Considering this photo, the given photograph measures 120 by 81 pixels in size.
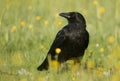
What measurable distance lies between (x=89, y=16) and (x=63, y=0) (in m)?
1.16

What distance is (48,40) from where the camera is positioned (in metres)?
10.3

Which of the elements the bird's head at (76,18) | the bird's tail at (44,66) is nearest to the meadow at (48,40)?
the bird's tail at (44,66)

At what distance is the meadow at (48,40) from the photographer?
7840 millimetres

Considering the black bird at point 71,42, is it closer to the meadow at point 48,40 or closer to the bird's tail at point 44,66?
the bird's tail at point 44,66

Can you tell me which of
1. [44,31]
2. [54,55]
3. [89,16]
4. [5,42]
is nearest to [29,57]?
[54,55]

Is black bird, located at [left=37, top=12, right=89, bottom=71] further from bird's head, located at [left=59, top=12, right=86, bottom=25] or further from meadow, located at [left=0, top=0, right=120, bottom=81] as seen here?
meadow, located at [left=0, top=0, right=120, bottom=81]

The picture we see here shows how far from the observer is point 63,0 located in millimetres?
13305

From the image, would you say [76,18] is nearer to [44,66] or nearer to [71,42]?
[71,42]

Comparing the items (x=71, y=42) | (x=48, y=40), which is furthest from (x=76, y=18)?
(x=48, y=40)

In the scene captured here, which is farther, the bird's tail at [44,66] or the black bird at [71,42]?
the black bird at [71,42]

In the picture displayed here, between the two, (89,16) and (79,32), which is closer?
(79,32)

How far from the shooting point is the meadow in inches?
309

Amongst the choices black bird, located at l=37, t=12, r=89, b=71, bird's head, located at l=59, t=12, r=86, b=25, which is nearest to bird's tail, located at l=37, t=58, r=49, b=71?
black bird, located at l=37, t=12, r=89, b=71

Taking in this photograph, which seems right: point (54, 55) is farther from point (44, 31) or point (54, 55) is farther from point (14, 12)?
point (14, 12)
